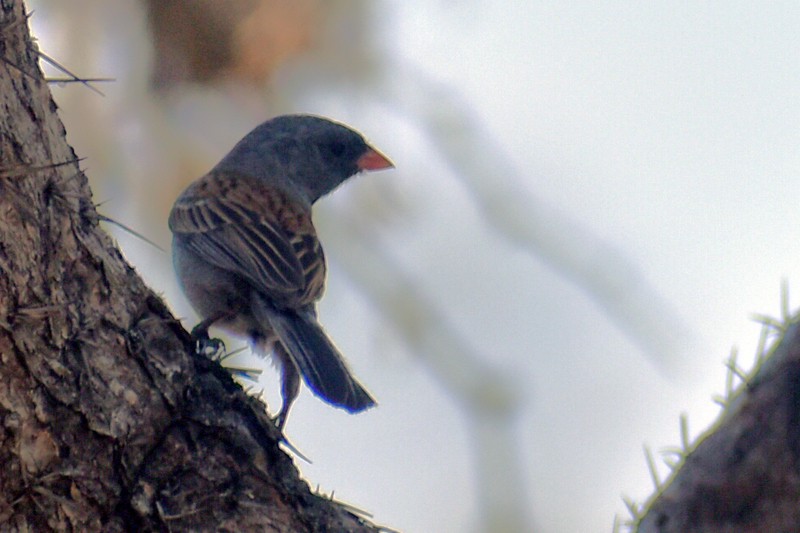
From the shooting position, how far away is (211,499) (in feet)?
7.33

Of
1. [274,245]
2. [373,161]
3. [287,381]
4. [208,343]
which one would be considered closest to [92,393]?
[208,343]

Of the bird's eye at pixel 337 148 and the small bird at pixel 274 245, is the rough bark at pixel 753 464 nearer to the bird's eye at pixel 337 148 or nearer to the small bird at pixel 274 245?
the small bird at pixel 274 245

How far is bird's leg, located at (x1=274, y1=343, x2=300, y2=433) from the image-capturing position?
12.7 feet

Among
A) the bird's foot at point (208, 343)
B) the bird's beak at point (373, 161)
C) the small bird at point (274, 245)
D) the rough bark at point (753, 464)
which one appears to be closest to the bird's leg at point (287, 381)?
the small bird at point (274, 245)

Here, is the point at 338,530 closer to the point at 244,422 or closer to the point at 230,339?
the point at 244,422

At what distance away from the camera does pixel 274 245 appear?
172 inches

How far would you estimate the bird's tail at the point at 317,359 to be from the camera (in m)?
3.36

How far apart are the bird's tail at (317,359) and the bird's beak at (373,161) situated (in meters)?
1.39

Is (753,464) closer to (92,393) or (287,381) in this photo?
(92,393)

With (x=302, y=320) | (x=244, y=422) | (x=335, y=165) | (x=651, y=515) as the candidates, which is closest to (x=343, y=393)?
(x=302, y=320)

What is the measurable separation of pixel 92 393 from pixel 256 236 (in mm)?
2260

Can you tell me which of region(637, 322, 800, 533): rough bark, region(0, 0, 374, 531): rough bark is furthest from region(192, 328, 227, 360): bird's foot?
region(637, 322, 800, 533): rough bark

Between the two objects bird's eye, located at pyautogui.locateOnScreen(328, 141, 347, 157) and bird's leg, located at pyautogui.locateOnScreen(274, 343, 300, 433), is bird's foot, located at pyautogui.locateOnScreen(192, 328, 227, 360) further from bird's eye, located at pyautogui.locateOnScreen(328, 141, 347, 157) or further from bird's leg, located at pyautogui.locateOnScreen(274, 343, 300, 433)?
bird's eye, located at pyautogui.locateOnScreen(328, 141, 347, 157)

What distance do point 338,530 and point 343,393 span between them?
1036mm
